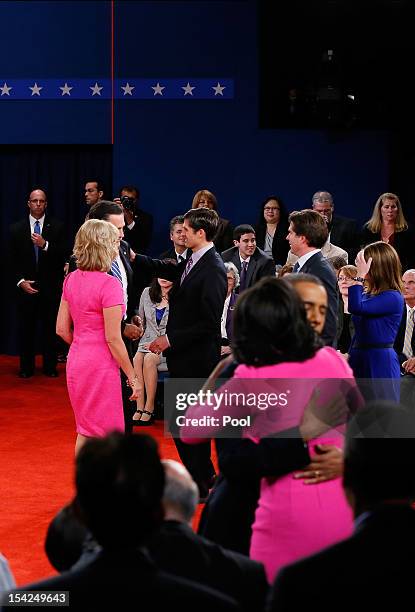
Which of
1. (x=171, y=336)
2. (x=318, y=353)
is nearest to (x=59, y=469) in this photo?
(x=171, y=336)

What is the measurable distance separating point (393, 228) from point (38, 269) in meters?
3.33

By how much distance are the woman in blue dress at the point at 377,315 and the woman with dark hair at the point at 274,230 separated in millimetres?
3630

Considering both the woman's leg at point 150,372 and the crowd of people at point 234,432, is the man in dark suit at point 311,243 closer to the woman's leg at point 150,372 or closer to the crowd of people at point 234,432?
the crowd of people at point 234,432

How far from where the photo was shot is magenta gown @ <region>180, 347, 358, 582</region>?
2432mm

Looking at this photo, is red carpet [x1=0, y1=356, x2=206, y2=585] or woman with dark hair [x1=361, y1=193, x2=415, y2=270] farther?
woman with dark hair [x1=361, y1=193, x2=415, y2=270]

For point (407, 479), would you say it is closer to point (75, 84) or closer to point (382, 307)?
point (382, 307)

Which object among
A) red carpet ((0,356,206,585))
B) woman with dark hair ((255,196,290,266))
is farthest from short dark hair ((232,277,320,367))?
woman with dark hair ((255,196,290,266))

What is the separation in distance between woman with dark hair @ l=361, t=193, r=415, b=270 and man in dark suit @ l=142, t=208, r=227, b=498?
130 inches

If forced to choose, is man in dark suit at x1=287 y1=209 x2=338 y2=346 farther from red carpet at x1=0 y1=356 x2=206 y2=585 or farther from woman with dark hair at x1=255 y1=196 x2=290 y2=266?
woman with dark hair at x1=255 y1=196 x2=290 y2=266

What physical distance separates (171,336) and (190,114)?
16.7 feet

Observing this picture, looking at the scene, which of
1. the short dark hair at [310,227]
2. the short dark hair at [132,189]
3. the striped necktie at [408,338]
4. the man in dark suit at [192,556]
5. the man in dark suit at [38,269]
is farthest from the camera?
the short dark hair at [132,189]

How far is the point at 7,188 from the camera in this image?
10367mm

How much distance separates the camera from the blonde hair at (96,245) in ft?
14.4

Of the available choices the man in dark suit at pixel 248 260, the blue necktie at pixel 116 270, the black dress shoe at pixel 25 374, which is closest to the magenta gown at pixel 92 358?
the blue necktie at pixel 116 270
